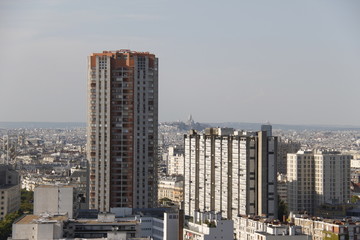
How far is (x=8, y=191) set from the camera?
42781 mm

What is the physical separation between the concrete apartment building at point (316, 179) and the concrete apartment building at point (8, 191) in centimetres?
1101

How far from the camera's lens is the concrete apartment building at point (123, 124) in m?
37.5

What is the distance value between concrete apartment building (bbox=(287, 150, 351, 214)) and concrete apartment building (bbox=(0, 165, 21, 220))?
11.0 m

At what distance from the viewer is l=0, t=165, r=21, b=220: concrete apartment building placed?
4200cm

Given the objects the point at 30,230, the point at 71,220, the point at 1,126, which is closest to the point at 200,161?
the point at 71,220

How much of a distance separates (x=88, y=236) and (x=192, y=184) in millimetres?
9994

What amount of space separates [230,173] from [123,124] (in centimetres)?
531

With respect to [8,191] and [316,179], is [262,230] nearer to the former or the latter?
[8,191]

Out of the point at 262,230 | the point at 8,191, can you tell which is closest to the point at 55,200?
the point at 262,230

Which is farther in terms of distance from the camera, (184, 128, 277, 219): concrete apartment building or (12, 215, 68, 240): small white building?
(184, 128, 277, 219): concrete apartment building

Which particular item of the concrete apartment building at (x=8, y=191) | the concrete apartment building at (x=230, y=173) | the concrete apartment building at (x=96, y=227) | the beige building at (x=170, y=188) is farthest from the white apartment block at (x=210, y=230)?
the beige building at (x=170, y=188)

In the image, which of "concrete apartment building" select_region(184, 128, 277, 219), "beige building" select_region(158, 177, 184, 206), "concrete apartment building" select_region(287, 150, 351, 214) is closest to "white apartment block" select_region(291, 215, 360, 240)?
"concrete apartment building" select_region(184, 128, 277, 219)

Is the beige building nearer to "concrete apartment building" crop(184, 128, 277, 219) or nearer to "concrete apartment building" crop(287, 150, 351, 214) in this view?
"concrete apartment building" crop(287, 150, 351, 214)

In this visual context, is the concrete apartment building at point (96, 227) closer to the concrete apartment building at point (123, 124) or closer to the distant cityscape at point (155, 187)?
the distant cityscape at point (155, 187)
